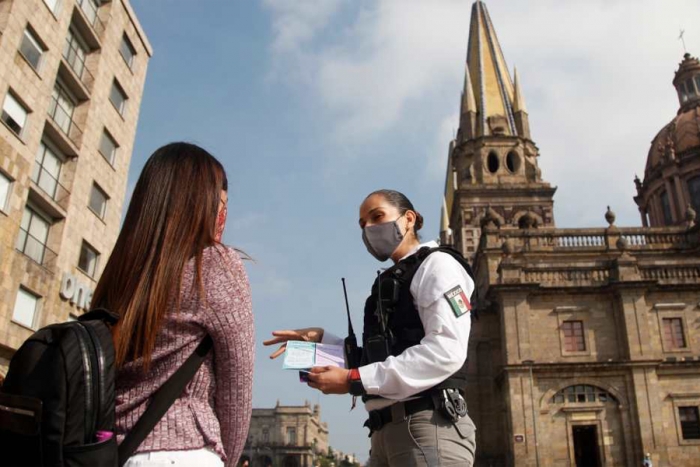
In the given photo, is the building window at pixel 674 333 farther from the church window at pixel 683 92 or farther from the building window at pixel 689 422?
the church window at pixel 683 92

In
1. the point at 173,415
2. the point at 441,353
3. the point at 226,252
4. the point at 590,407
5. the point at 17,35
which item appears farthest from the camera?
the point at 590,407

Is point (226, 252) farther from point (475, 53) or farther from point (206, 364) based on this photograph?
point (475, 53)

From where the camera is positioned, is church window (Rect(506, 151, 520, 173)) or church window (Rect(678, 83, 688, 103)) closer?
church window (Rect(506, 151, 520, 173))

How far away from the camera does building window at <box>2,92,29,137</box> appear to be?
17844 mm

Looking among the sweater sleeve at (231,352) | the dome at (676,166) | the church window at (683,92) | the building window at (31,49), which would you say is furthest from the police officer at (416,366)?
the church window at (683,92)

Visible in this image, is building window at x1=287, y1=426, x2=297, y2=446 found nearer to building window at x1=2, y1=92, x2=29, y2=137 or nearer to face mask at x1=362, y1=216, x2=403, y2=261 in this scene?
building window at x1=2, y1=92, x2=29, y2=137

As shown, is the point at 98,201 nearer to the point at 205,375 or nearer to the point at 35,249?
the point at 35,249

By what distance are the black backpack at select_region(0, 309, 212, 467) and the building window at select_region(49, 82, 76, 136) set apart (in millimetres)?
21015

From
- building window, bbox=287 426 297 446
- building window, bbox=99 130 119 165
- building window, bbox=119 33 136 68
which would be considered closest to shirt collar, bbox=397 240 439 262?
building window, bbox=99 130 119 165

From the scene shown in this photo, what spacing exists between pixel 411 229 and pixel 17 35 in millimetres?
18206

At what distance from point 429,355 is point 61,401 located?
1.85 meters

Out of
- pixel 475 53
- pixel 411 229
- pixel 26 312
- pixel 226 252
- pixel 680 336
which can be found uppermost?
pixel 475 53

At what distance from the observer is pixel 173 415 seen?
227 centimetres

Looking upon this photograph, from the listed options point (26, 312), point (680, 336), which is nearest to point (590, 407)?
point (680, 336)
